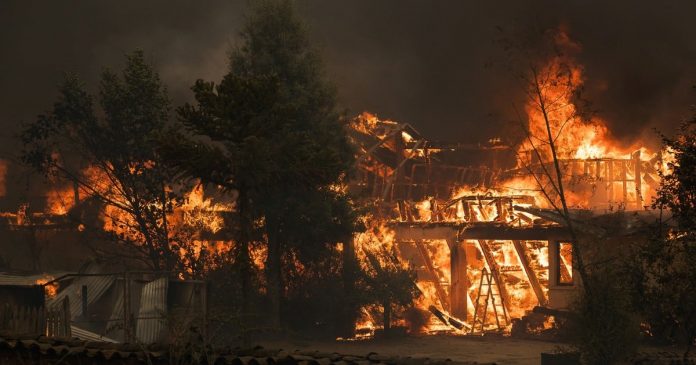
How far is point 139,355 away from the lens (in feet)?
39.9

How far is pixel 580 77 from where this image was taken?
164ft

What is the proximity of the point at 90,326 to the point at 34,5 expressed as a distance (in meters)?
51.8

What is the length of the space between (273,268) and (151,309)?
651 centimetres

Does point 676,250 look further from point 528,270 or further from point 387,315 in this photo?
point 528,270

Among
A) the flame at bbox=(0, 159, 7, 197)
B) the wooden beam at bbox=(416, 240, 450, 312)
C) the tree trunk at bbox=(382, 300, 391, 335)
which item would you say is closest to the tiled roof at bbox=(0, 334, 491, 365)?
the tree trunk at bbox=(382, 300, 391, 335)

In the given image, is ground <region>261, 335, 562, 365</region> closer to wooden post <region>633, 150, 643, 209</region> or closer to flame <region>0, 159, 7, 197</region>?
wooden post <region>633, 150, 643, 209</region>

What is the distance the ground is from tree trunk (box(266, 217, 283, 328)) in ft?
4.38

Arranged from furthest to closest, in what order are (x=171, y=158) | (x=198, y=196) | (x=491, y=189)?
(x=491, y=189) < (x=198, y=196) < (x=171, y=158)

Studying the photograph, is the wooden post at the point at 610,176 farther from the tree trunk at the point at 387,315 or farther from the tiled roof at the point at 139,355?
the tiled roof at the point at 139,355

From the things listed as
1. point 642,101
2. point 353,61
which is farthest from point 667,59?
point 353,61

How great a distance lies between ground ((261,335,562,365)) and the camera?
27.8m

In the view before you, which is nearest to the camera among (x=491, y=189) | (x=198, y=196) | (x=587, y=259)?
(x=587, y=259)

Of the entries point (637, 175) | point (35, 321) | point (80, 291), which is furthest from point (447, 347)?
point (637, 175)

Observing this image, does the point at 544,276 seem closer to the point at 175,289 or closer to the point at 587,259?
the point at 587,259
